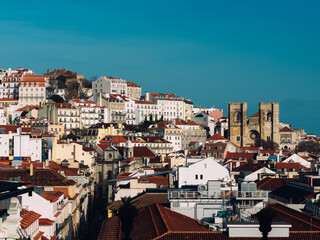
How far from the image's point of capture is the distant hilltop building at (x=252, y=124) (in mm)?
170250

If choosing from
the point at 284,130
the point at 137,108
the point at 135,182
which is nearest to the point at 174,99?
the point at 137,108

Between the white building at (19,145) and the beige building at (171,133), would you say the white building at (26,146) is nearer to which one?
the white building at (19,145)

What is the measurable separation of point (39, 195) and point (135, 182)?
12980 millimetres

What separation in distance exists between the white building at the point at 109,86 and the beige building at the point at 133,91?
5306mm

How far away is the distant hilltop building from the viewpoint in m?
170

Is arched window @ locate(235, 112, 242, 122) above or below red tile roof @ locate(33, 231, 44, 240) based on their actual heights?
above

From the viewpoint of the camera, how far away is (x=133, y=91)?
190125 millimetres

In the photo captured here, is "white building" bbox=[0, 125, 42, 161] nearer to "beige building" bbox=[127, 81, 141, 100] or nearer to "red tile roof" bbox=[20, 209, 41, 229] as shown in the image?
"red tile roof" bbox=[20, 209, 41, 229]

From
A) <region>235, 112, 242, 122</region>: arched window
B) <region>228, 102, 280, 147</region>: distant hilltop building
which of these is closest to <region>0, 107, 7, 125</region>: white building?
<region>228, 102, 280, 147</region>: distant hilltop building

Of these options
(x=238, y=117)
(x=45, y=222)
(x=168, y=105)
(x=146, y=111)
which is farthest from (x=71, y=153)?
(x=168, y=105)

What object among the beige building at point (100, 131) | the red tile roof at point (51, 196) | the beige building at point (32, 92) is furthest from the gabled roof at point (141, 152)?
the beige building at point (32, 92)

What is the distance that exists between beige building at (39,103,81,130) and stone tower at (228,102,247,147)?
3714 centimetres

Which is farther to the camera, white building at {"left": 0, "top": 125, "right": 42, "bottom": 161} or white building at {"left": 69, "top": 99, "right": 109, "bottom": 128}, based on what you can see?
white building at {"left": 69, "top": 99, "right": 109, "bottom": 128}

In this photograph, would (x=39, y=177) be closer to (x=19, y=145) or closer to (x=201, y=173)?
(x=201, y=173)
